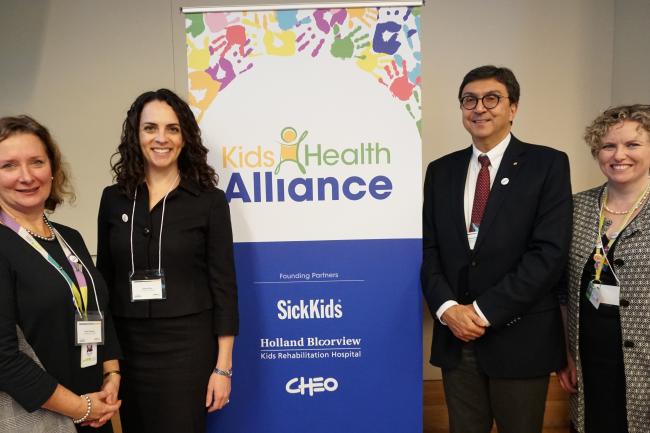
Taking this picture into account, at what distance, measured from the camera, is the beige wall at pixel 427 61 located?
2850mm

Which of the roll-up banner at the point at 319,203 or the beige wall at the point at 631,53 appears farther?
the beige wall at the point at 631,53

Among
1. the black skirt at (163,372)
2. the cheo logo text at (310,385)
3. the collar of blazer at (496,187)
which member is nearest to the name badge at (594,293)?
the collar of blazer at (496,187)

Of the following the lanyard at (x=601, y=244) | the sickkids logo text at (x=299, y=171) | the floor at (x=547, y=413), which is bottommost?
the floor at (x=547, y=413)

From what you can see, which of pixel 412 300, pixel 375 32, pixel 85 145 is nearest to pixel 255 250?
pixel 412 300

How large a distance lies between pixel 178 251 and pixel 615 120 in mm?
1595

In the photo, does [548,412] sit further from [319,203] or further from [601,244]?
[319,203]

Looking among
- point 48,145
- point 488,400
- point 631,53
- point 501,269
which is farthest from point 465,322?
point 631,53

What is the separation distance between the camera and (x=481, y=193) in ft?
5.86

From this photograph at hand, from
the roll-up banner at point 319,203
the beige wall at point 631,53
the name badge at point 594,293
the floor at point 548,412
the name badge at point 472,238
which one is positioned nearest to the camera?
the name badge at point 594,293

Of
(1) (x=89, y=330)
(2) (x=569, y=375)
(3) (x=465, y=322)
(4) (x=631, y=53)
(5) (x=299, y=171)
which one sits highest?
(4) (x=631, y=53)

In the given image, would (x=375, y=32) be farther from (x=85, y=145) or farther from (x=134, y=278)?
(x=85, y=145)

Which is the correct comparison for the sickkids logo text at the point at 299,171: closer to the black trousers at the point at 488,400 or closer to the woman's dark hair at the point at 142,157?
the woman's dark hair at the point at 142,157

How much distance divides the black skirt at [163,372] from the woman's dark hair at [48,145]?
18.0 inches

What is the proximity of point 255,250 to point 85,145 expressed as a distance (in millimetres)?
1775
